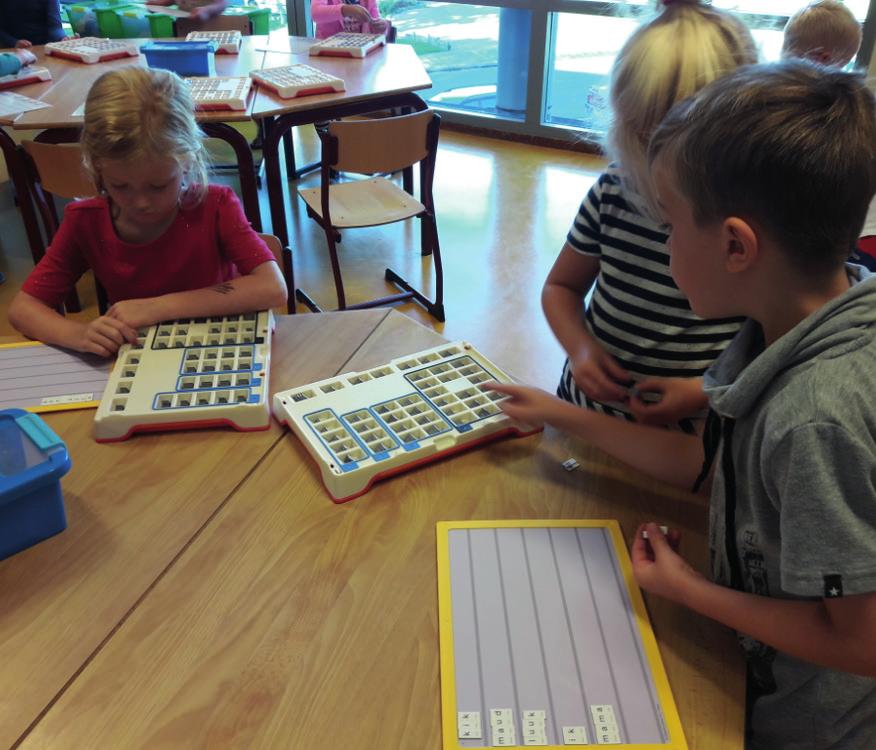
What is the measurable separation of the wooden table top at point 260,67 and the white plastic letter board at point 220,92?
1.1 inches

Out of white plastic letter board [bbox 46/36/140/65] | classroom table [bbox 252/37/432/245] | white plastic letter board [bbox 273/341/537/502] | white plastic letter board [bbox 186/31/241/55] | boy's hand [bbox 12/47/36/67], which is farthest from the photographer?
white plastic letter board [bbox 186/31/241/55]

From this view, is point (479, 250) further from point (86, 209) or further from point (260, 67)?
point (86, 209)

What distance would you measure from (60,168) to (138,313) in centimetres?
143

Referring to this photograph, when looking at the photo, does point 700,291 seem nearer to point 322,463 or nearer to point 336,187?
point 322,463

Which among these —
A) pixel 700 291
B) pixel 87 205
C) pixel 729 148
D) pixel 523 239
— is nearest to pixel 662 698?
pixel 700 291

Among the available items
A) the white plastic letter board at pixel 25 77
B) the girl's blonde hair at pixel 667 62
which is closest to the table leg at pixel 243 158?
the white plastic letter board at pixel 25 77

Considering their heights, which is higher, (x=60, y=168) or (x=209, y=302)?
(x=209, y=302)

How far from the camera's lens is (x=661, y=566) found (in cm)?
77

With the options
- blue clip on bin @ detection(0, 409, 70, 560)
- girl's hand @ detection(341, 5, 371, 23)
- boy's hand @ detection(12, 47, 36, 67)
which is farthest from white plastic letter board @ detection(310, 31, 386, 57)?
blue clip on bin @ detection(0, 409, 70, 560)

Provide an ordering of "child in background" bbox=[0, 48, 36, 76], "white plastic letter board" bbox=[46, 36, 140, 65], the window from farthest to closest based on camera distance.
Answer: the window → "white plastic letter board" bbox=[46, 36, 140, 65] → "child in background" bbox=[0, 48, 36, 76]

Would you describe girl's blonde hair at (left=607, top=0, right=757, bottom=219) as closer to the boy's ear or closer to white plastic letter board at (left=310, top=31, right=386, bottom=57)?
the boy's ear

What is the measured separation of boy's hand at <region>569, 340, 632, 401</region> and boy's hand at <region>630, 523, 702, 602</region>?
0.98 ft

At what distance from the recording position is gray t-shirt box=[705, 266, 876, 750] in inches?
22.2

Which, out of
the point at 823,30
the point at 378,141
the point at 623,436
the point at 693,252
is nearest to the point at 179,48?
the point at 378,141
